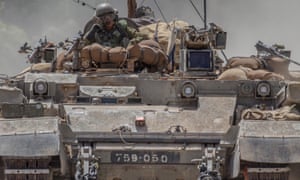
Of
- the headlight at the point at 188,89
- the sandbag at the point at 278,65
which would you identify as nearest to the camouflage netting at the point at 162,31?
the sandbag at the point at 278,65

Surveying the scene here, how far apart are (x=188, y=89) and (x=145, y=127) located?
1.35 meters

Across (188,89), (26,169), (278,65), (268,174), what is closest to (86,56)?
(188,89)

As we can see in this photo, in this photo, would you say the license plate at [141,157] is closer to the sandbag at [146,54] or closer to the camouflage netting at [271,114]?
the camouflage netting at [271,114]

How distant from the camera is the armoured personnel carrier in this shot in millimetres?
12125

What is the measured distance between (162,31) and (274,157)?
8264 millimetres

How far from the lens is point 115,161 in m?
12.6

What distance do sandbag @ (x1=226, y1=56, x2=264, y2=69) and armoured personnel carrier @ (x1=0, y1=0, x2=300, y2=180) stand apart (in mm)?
1310

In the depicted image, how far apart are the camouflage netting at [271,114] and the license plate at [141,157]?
161cm

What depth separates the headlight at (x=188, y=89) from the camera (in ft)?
47.2

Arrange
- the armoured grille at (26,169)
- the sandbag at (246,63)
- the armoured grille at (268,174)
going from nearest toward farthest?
the armoured grille at (26,169), the armoured grille at (268,174), the sandbag at (246,63)

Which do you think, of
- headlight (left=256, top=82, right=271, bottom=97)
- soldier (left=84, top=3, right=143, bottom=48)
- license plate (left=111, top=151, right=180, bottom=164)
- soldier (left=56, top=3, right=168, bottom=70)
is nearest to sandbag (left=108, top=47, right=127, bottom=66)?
soldier (left=56, top=3, right=168, bottom=70)

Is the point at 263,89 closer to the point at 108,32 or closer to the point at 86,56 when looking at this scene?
the point at 86,56

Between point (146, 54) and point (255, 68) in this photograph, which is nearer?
point (146, 54)

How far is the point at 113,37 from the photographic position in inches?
724
